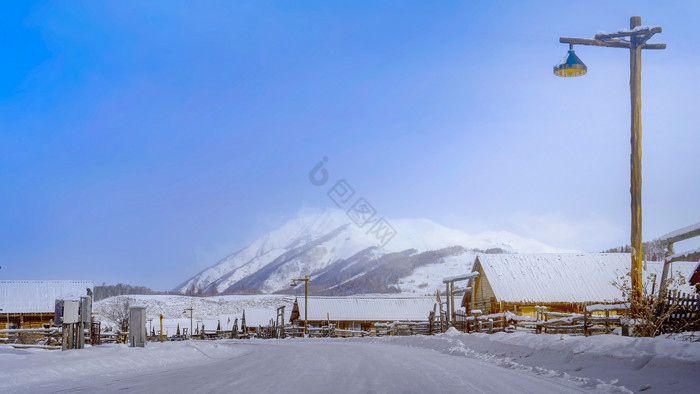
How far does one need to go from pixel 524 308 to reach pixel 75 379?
36.6 metres

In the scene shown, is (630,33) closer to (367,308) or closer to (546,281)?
(546,281)

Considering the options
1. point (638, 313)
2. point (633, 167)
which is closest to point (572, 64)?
point (633, 167)

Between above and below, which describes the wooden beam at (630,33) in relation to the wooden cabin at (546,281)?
above

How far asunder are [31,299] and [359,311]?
34.5 m

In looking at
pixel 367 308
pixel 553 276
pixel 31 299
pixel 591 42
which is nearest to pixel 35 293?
pixel 31 299

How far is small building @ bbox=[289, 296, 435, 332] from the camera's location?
75812mm

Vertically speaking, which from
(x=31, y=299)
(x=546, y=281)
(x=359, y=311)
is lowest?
(x=359, y=311)

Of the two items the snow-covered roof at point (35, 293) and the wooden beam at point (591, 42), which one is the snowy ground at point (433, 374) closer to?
the wooden beam at point (591, 42)

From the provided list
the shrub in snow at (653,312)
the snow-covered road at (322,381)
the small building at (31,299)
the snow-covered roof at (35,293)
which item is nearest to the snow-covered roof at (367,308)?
the snow-covered roof at (35,293)

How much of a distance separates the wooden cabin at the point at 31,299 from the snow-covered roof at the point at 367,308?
934 inches

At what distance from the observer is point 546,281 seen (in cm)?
4491

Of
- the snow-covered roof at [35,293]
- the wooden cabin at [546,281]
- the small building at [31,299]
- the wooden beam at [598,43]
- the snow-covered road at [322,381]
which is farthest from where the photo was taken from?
the snow-covered roof at [35,293]

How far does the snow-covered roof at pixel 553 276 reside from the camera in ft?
143

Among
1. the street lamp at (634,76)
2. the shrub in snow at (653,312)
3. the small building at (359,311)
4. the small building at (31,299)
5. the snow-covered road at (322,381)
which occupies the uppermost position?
the street lamp at (634,76)
